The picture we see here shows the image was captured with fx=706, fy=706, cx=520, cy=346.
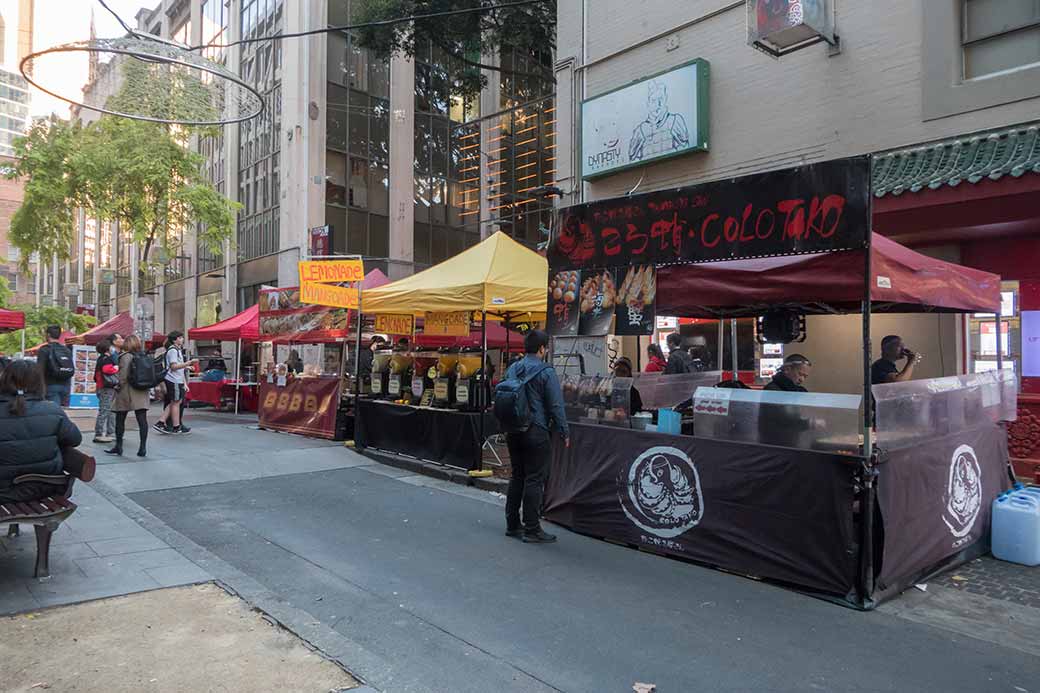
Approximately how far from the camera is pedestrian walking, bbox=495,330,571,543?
628 centimetres

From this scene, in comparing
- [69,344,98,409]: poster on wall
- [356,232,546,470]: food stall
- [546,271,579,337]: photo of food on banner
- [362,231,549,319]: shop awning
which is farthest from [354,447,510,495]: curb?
[69,344,98,409]: poster on wall

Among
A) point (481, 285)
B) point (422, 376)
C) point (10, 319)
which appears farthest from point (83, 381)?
point (481, 285)

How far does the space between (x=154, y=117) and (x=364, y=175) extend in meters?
20.0

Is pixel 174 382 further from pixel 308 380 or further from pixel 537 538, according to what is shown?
pixel 537 538

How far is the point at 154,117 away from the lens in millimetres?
8203

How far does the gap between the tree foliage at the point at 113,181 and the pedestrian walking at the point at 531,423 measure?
21.2 metres

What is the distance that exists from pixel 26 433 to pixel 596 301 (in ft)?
15.5

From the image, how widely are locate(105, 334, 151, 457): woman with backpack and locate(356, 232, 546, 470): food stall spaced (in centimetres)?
341

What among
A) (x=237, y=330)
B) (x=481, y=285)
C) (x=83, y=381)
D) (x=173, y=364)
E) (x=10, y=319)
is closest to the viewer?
(x=481, y=285)

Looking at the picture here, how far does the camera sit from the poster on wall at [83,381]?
17.8 m

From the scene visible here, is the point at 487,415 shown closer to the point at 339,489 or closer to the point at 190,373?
the point at 339,489

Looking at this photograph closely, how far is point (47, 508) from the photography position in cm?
496

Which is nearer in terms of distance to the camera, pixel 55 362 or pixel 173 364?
pixel 55 362

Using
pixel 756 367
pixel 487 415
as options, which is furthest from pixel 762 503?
pixel 756 367
